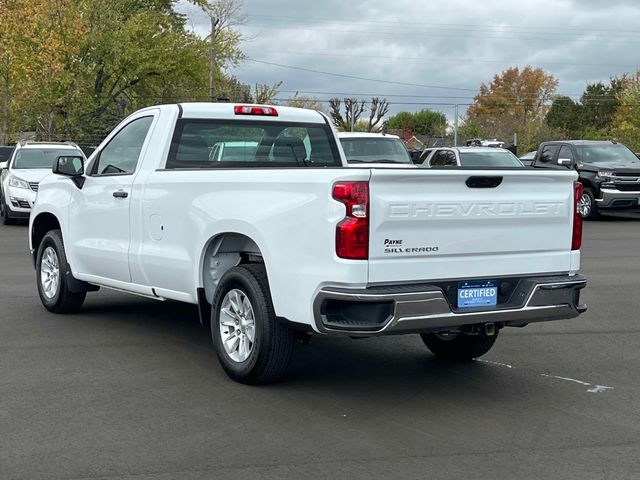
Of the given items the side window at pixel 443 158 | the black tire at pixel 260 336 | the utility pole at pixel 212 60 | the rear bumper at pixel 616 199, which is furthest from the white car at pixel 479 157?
the utility pole at pixel 212 60

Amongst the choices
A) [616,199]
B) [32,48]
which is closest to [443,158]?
[616,199]

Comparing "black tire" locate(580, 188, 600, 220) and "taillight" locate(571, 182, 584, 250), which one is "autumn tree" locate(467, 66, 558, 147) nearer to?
"black tire" locate(580, 188, 600, 220)

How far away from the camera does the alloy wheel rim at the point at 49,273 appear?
31.3 feet

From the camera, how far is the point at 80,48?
156ft

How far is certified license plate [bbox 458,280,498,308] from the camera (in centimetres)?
621

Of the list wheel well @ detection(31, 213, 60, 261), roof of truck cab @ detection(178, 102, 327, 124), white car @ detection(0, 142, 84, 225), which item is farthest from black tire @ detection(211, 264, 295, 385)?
white car @ detection(0, 142, 84, 225)

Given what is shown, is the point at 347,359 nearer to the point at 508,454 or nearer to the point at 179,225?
the point at 179,225

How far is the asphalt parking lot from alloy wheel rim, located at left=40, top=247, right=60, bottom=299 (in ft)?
1.34

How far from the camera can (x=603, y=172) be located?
23.7 m

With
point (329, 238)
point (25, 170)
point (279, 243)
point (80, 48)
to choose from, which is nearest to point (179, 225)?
point (279, 243)

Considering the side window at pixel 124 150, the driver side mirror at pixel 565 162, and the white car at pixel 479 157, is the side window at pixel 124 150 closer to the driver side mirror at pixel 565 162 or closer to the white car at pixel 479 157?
the white car at pixel 479 157

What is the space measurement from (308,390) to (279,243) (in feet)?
3.62

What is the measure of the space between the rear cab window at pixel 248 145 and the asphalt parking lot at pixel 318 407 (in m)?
1.56

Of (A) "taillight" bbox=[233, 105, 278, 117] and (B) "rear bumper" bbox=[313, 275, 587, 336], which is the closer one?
(B) "rear bumper" bbox=[313, 275, 587, 336]
